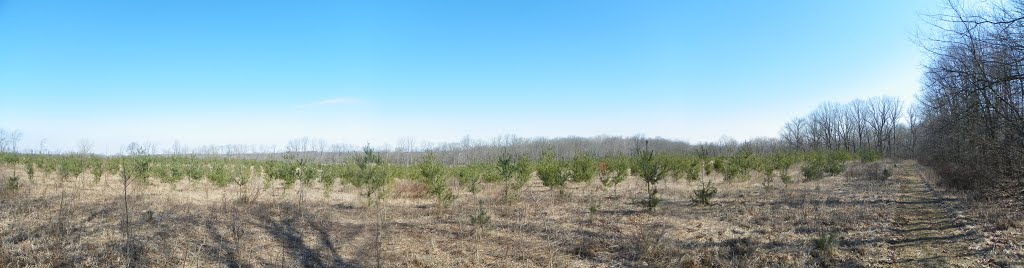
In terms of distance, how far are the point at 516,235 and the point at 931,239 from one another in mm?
7068

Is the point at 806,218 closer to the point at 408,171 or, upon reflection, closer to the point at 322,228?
the point at 322,228

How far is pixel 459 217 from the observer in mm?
10867

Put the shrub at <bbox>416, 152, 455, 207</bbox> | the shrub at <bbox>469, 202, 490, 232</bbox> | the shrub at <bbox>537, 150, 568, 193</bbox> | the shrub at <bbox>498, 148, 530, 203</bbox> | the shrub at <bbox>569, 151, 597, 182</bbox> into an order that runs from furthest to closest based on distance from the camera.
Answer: the shrub at <bbox>569, 151, 597, 182</bbox> → the shrub at <bbox>537, 150, 568, 193</bbox> → the shrub at <bbox>498, 148, 530, 203</bbox> → the shrub at <bbox>416, 152, 455, 207</bbox> → the shrub at <bbox>469, 202, 490, 232</bbox>

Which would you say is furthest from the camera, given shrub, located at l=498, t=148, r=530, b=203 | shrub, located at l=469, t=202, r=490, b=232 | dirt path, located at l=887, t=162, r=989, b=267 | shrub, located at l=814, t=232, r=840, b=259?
shrub, located at l=498, t=148, r=530, b=203

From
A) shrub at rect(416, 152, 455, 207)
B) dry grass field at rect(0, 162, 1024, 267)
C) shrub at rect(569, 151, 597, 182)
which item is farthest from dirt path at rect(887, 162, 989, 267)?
shrub at rect(416, 152, 455, 207)

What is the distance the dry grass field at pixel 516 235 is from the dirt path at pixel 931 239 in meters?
0.03

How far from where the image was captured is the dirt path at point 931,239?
6.30 metres

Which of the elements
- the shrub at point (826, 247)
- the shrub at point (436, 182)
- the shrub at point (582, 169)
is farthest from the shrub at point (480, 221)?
the shrub at point (582, 169)

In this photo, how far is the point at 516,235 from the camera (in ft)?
28.8

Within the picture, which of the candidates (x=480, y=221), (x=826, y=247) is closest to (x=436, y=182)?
(x=480, y=221)

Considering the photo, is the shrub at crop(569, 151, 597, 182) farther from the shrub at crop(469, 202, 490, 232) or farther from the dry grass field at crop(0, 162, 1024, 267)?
the shrub at crop(469, 202, 490, 232)

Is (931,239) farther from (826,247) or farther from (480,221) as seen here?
(480,221)

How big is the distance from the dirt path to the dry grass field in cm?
3

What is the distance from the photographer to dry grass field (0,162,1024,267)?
6.65 m
